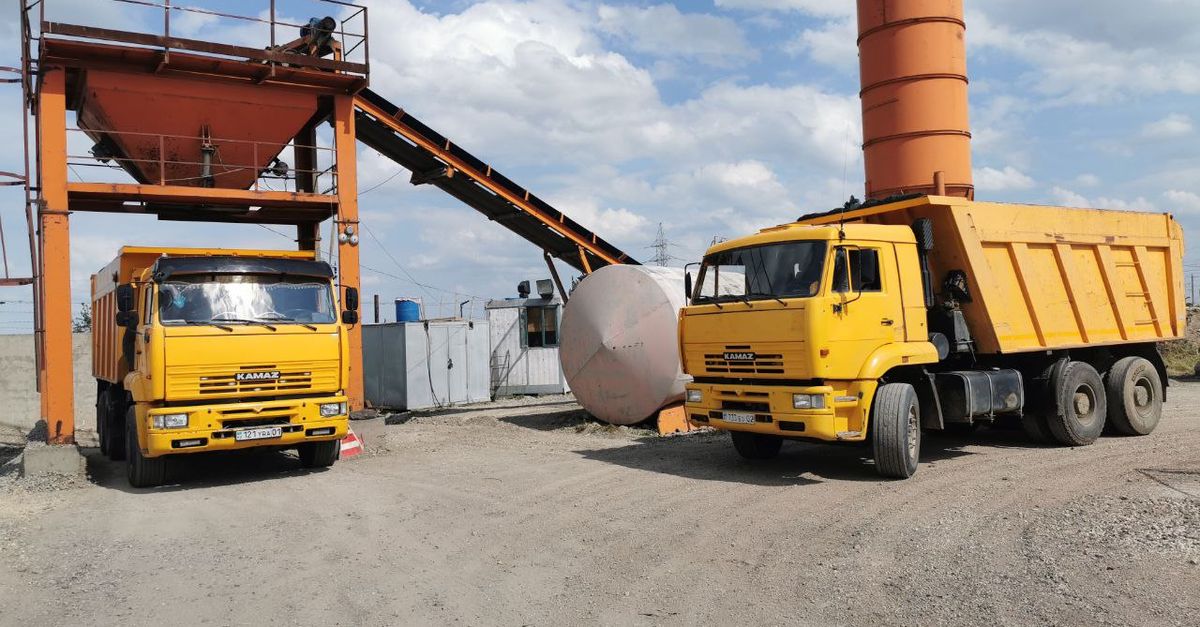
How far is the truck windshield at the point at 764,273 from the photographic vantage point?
367 inches

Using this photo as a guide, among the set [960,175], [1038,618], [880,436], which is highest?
[960,175]

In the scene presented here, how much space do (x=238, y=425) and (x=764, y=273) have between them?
642cm

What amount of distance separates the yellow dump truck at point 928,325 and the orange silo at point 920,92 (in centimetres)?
317

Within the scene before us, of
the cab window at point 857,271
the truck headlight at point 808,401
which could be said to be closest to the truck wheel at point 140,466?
the truck headlight at point 808,401

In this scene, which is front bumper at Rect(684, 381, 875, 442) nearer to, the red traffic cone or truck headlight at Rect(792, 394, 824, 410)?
truck headlight at Rect(792, 394, 824, 410)

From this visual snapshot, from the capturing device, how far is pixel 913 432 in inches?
384

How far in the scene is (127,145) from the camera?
1402 cm

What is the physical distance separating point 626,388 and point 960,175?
7062mm

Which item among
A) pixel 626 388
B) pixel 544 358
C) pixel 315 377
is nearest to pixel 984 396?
pixel 626 388

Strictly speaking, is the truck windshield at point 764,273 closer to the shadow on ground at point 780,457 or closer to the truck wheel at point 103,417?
the shadow on ground at point 780,457

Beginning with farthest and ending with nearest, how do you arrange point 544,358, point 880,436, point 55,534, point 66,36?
1. point 544,358
2. point 66,36
3. point 880,436
4. point 55,534

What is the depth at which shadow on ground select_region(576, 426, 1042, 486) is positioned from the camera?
33.2 ft

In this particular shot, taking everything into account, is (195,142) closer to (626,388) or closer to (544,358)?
(626,388)

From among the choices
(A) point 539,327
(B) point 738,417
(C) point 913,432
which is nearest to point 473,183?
(A) point 539,327
